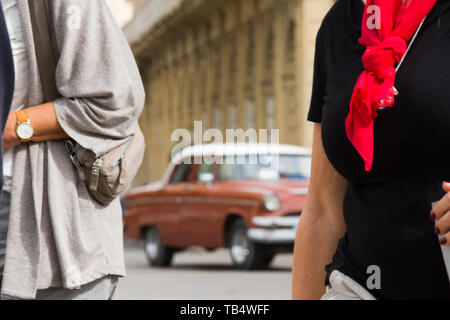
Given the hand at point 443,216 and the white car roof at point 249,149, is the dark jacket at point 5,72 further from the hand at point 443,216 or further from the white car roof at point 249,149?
the white car roof at point 249,149

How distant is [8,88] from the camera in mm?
2139

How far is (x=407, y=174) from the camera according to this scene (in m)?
2.08

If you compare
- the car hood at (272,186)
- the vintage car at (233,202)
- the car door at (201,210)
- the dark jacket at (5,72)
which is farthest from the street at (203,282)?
the dark jacket at (5,72)

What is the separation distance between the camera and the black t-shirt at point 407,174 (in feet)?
6.64

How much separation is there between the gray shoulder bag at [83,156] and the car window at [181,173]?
44.3ft

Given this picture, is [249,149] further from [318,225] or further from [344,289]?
[344,289]

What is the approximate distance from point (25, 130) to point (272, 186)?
471 inches

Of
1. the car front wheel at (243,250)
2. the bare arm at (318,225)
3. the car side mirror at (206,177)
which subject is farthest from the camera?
the car side mirror at (206,177)

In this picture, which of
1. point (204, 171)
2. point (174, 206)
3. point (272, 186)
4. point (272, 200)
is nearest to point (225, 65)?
point (174, 206)

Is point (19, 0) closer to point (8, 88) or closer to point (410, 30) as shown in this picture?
point (8, 88)

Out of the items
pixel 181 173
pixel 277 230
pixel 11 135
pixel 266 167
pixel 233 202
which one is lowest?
pixel 277 230

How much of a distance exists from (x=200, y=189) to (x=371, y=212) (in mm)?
13527

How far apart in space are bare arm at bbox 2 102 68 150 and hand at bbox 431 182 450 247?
107 centimetres

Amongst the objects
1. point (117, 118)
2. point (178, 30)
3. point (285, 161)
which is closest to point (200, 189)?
point (285, 161)
